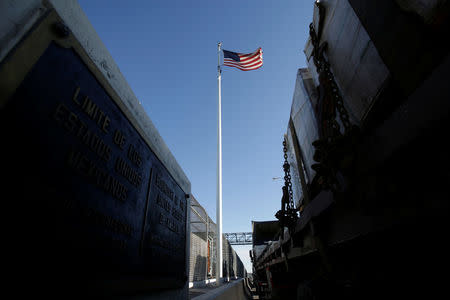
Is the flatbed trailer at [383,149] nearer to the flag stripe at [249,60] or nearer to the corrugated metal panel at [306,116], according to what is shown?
the corrugated metal panel at [306,116]

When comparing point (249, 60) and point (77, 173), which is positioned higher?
point (249, 60)

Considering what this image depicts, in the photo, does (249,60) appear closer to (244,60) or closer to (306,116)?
(244,60)

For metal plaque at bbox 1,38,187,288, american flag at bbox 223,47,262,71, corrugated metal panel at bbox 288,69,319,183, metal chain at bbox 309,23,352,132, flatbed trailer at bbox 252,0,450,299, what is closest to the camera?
flatbed trailer at bbox 252,0,450,299

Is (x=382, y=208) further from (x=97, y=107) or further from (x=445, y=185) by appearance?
(x=97, y=107)

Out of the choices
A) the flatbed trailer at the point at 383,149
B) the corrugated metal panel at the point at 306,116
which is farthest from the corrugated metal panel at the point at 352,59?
→ the corrugated metal panel at the point at 306,116

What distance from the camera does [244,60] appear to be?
48.0 ft

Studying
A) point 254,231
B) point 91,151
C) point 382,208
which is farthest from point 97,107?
point 254,231

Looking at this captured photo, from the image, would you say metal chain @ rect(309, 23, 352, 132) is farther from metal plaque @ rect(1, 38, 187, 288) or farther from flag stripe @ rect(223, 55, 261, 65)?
flag stripe @ rect(223, 55, 261, 65)

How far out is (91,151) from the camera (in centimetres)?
177

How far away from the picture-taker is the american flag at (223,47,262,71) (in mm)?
14180

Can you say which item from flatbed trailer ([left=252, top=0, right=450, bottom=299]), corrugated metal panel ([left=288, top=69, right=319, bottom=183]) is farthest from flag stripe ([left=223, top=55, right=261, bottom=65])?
flatbed trailer ([left=252, top=0, right=450, bottom=299])

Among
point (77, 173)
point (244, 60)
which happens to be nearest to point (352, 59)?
point (77, 173)

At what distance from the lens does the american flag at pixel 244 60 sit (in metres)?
14.2

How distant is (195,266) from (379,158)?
1254cm
